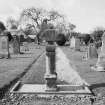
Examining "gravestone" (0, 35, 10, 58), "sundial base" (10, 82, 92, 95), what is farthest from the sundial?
"gravestone" (0, 35, 10, 58)

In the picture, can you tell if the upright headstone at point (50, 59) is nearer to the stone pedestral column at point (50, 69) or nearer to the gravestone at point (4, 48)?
the stone pedestral column at point (50, 69)

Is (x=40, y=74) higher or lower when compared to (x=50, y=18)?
lower

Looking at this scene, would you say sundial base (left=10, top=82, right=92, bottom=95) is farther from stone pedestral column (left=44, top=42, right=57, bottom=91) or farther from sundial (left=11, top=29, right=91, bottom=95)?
stone pedestral column (left=44, top=42, right=57, bottom=91)

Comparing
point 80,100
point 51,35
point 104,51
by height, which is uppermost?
point 51,35

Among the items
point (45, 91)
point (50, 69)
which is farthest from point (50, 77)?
point (45, 91)

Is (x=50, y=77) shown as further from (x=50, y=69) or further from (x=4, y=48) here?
(x=4, y=48)

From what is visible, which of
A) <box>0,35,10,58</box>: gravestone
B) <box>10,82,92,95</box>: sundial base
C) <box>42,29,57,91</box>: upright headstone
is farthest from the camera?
<box>0,35,10,58</box>: gravestone

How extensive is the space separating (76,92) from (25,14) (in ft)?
156

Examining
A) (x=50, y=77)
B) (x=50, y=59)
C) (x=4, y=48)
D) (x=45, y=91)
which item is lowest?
(x=45, y=91)

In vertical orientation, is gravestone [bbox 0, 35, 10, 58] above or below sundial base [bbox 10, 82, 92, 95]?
above

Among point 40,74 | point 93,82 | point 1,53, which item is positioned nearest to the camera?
point 93,82

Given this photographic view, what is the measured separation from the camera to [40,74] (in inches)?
412

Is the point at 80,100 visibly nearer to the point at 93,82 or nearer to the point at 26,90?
the point at 26,90

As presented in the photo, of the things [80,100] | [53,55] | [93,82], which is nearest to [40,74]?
[93,82]
